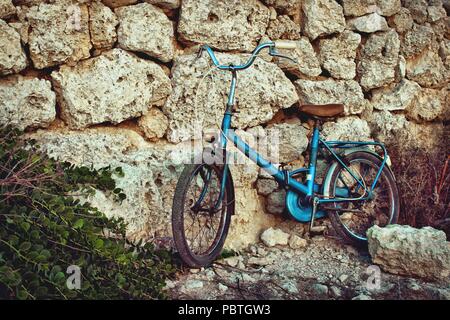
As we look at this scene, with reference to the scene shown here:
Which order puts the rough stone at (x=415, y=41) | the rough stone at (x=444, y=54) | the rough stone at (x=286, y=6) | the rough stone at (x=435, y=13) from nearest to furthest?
the rough stone at (x=286, y=6)
the rough stone at (x=415, y=41)
the rough stone at (x=435, y=13)
the rough stone at (x=444, y=54)

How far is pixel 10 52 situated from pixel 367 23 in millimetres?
2911

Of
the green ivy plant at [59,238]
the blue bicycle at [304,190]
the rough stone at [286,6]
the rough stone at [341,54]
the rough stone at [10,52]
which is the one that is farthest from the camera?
the rough stone at [341,54]

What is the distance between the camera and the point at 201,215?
12.1ft

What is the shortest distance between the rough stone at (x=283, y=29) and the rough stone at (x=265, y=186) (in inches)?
44.5

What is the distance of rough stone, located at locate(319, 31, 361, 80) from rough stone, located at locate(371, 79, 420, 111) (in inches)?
13.9

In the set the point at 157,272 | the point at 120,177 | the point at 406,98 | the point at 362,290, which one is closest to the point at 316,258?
the point at 362,290

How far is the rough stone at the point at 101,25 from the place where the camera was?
3.43 m

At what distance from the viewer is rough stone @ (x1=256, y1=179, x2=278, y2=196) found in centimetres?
411

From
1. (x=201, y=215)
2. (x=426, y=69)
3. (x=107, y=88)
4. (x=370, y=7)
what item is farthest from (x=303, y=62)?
(x=107, y=88)

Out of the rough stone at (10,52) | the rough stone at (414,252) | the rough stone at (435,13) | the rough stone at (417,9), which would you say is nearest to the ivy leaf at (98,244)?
the rough stone at (10,52)

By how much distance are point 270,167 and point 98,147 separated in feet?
3.91

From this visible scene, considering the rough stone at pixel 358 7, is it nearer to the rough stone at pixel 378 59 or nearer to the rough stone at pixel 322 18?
the rough stone at pixel 322 18

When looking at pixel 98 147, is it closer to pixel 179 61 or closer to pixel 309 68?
pixel 179 61

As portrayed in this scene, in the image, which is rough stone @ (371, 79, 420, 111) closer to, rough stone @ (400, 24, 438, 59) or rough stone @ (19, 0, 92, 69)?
rough stone @ (400, 24, 438, 59)
